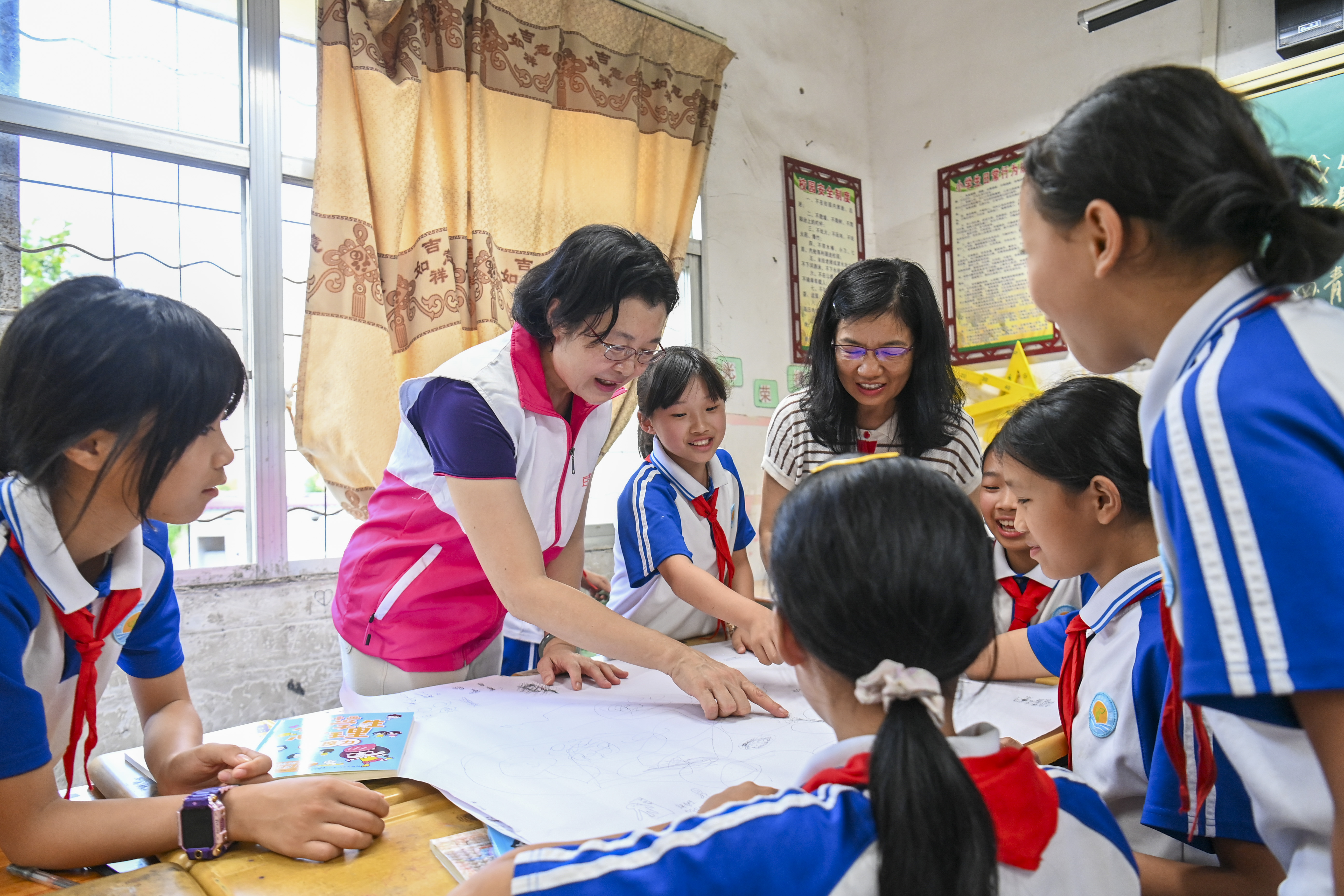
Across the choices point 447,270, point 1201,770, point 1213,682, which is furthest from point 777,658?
point 447,270

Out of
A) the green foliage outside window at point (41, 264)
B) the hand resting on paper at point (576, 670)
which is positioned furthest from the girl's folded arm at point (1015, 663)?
the green foliage outside window at point (41, 264)

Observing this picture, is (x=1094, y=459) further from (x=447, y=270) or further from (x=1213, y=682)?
(x=447, y=270)

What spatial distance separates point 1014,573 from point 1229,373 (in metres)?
1.31

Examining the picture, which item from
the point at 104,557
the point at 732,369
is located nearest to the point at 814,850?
the point at 104,557

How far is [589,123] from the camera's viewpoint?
2887 millimetres

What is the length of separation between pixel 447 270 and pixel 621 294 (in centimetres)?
136

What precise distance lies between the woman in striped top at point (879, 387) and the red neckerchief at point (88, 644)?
1.09 m

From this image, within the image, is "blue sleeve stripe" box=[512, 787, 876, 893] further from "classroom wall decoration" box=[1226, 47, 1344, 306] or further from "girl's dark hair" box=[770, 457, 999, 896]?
"classroom wall decoration" box=[1226, 47, 1344, 306]

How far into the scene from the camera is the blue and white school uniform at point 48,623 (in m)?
0.78

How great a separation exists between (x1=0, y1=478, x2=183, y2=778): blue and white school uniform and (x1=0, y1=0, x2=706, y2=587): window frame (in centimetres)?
122

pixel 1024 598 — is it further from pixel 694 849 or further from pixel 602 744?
pixel 694 849

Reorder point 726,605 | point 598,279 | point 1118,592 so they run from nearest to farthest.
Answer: point 1118,592
point 598,279
point 726,605

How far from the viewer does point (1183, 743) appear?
769 millimetres

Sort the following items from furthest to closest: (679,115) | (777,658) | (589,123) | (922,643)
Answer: (679,115) < (589,123) < (777,658) < (922,643)
